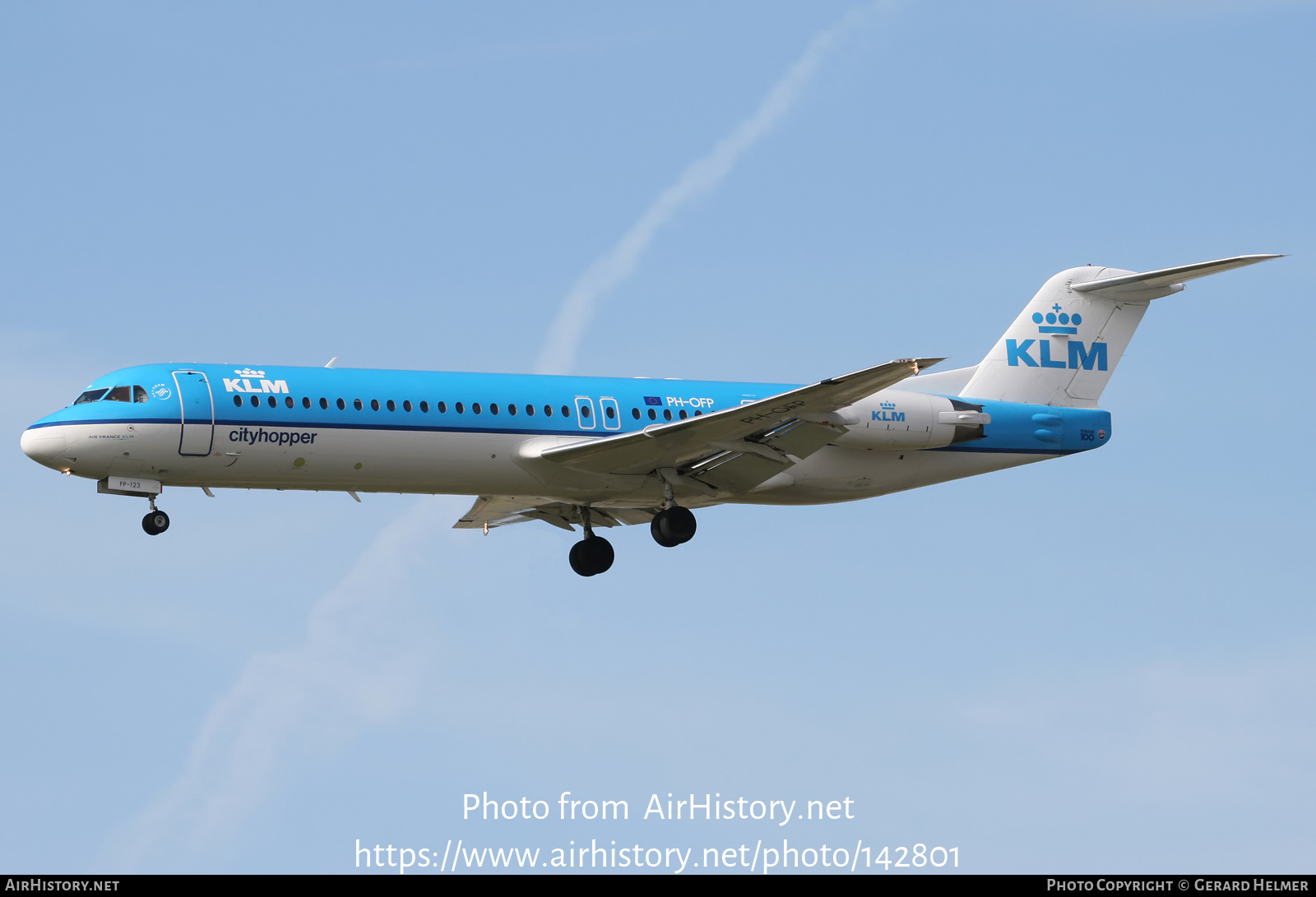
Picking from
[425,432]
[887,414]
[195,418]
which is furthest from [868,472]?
[195,418]

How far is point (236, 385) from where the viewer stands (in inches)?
1123

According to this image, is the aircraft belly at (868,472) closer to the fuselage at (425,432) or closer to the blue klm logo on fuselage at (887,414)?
the fuselage at (425,432)

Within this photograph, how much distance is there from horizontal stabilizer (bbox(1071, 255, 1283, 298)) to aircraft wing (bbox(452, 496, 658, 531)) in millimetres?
9741

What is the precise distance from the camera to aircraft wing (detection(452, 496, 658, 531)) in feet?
111

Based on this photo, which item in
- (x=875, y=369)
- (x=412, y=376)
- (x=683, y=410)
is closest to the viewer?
(x=875, y=369)

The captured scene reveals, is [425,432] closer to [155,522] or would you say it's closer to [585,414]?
[585,414]

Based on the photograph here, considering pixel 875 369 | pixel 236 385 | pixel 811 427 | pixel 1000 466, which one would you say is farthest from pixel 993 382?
pixel 236 385

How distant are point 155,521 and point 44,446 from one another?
199cm

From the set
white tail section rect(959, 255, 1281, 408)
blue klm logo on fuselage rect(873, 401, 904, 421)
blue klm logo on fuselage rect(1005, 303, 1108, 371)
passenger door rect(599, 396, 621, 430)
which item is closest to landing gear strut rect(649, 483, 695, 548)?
passenger door rect(599, 396, 621, 430)

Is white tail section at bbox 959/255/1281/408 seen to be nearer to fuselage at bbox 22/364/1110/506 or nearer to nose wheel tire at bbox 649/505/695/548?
fuselage at bbox 22/364/1110/506

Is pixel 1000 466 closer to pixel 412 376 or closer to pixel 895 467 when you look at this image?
pixel 895 467

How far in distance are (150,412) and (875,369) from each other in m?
11.1

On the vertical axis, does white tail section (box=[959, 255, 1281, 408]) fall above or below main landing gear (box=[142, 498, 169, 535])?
above

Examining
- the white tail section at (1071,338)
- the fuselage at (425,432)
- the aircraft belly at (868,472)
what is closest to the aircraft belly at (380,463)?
the fuselage at (425,432)
